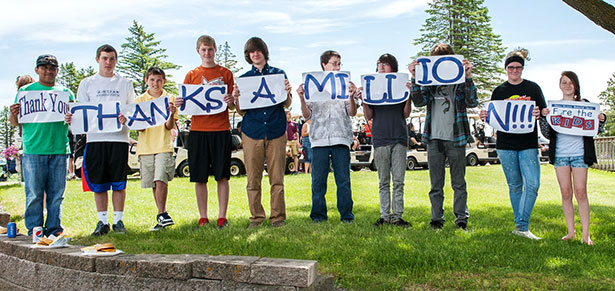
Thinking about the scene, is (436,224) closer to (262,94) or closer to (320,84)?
(320,84)

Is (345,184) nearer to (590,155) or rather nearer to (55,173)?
(590,155)

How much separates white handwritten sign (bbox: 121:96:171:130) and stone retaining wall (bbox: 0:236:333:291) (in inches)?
68.5

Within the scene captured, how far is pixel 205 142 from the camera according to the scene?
573cm

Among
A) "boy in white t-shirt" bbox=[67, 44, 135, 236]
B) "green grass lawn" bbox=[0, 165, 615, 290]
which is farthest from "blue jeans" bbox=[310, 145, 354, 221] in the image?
"boy in white t-shirt" bbox=[67, 44, 135, 236]

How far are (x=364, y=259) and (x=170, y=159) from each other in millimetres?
2764

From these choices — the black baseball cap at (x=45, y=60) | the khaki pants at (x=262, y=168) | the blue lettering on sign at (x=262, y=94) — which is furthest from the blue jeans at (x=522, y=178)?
the black baseball cap at (x=45, y=60)

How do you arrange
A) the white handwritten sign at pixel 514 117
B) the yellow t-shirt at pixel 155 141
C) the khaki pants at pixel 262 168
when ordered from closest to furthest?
the white handwritten sign at pixel 514 117
the khaki pants at pixel 262 168
the yellow t-shirt at pixel 155 141

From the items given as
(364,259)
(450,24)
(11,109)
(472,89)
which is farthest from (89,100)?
(450,24)

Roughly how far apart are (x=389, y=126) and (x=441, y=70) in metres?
0.85

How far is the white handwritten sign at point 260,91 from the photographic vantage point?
5.71 metres

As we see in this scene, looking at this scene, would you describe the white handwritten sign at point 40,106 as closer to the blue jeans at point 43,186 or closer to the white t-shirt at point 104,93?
the white t-shirt at point 104,93

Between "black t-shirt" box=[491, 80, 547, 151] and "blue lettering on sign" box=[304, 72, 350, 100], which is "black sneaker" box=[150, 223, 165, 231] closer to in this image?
"blue lettering on sign" box=[304, 72, 350, 100]

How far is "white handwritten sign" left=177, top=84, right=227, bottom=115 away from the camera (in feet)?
18.6

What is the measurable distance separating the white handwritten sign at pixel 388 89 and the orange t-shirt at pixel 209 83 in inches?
67.3
